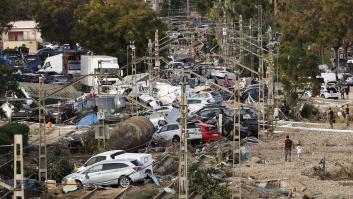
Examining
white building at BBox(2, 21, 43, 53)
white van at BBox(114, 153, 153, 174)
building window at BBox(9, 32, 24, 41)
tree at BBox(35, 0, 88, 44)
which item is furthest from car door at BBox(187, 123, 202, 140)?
building window at BBox(9, 32, 24, 41)

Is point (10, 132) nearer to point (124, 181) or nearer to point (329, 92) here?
point (124, 181)

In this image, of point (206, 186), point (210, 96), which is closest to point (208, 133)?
point (206, 186)

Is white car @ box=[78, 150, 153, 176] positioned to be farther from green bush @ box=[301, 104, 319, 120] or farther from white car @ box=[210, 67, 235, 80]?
white car @ box=[210, 67, 235, 80]

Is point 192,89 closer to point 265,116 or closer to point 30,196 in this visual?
point 265,116

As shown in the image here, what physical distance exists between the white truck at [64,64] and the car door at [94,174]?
44180mm

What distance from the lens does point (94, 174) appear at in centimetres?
3288

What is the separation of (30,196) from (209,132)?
15.7 metres

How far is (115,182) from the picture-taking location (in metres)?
32.8

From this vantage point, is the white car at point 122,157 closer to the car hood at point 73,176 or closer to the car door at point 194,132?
the car hood at point 73,176

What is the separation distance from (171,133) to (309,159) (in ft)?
20.7

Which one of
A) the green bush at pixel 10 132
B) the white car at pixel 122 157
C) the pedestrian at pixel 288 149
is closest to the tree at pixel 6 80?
the green bush at pixel 10 132

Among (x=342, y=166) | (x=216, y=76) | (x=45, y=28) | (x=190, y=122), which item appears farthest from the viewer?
(x=45, y=28)

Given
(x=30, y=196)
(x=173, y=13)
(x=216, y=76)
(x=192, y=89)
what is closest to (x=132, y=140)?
(x=30, y=196)

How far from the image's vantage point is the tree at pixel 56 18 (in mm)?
89750
